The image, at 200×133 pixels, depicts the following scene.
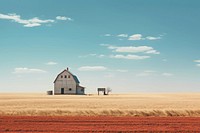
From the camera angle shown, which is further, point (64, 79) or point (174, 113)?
point (64, 79)

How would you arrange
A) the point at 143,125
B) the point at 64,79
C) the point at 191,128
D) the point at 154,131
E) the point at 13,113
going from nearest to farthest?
1. the point at 154,131
2. the point at 191,128
3. the point at 143,125
4. the point at 13,113
5. the point at 64,79

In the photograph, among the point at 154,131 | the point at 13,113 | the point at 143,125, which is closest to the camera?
the point at 154,131

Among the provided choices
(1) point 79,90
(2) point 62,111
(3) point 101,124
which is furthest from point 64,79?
(3) point 101,124

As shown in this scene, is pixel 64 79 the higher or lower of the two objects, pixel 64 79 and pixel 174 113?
the higher

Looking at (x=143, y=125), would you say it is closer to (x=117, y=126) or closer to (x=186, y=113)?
(x=117, y=126)

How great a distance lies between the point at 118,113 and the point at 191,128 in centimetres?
1065

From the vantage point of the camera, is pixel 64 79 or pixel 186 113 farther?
pixel 64 79

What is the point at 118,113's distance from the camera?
27453 mm

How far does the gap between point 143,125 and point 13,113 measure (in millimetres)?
13434

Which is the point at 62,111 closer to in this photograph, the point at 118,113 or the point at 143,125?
the point at 118,113

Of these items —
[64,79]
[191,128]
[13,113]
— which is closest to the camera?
[191,128]

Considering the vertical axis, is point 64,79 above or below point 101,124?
above

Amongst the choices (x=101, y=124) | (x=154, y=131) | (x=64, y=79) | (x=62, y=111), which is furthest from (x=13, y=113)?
(x=64, y=79)

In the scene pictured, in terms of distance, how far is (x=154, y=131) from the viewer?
16.3 meters
